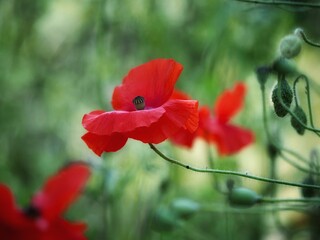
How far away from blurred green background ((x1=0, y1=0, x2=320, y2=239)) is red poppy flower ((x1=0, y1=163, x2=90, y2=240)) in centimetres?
9

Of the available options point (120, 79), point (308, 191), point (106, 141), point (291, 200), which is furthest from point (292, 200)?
point (120, 79)

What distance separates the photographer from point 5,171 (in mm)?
1528

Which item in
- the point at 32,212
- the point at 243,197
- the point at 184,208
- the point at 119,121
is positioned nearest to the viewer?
the point at 119,121

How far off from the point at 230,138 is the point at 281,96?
267 millimetres

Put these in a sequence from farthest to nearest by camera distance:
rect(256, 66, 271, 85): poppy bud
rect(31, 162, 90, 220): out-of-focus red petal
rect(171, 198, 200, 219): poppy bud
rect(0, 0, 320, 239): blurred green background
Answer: rect(0, 0, 320, 239): blurred green background < rect(31, 162, 90, 220): out-of-focus red petal < rect(171, 198, 200, 219): poppy bud < rect(256, 66, 271, 85): poppy bud

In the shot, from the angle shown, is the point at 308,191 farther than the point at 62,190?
No

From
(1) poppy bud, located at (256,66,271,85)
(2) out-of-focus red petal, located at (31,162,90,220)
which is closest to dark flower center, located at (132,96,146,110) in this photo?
(1) poppy bud, located at (256,66,271,85)

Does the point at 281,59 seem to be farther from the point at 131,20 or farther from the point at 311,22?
the point at 131,20

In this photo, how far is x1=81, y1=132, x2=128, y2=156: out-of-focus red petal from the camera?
Answer: 2.37 feet

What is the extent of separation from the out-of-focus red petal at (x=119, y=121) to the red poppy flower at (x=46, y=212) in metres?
0.37

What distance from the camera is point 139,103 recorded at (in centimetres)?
76

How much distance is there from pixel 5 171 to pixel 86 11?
50 centimetres

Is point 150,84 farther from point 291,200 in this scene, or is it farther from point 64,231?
point 64,231

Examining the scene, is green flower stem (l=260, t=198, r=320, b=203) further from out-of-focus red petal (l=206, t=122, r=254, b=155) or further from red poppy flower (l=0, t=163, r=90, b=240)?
red poppy flower (l=0, t=163, r=90, b=240)
